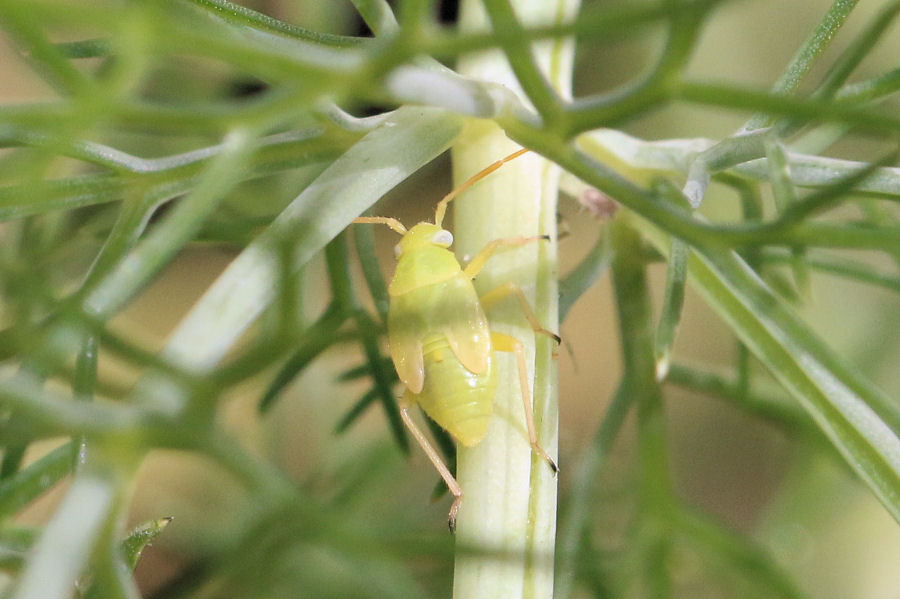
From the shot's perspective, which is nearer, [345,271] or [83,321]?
[83,321]

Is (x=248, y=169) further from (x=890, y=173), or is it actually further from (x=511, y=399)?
(x=890, y=173)

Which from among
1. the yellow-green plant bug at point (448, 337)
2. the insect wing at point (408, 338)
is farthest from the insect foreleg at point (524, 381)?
the insect wing at point (408, 338)

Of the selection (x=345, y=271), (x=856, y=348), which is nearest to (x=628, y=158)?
(x=345, y=271)

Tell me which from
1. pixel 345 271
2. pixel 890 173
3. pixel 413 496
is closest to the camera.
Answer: pixel 890 173

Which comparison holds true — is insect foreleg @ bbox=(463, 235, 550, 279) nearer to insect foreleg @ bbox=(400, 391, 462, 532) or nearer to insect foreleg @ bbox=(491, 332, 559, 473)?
insect foreleg @ bbox=(491, 332, 559, 473)

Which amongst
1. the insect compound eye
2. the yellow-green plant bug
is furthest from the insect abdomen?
the insect compound eye

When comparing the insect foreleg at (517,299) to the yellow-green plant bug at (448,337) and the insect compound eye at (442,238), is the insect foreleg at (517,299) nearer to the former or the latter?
the yellow-green plant bug at (448,337)
